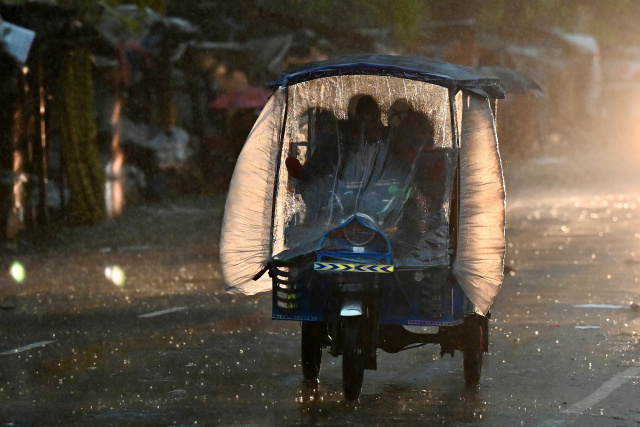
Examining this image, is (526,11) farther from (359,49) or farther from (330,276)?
(330,276)

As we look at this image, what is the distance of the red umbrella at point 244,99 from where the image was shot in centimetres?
2980

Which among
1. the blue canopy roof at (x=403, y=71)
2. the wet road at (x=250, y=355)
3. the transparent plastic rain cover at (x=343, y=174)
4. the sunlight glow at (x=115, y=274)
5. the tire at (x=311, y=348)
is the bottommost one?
the sunlight glow at (x=115, y=274)

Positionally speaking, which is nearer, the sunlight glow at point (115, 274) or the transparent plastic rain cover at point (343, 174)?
the transparent plastic rain cover at point (343, 174)

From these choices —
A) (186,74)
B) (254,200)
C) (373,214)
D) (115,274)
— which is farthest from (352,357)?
(186,74)

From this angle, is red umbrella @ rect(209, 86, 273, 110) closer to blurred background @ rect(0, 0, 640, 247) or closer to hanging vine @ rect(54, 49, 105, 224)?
blurred background @ rect(0, 0, 640, 247)

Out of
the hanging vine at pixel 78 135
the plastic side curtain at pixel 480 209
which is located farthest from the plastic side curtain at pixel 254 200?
the hanging vine at pixel 78 135

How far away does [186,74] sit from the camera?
3247 centimetres

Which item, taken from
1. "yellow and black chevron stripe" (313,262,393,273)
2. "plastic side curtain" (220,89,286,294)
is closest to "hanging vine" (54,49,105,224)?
"plastic side curtain" (220,89,286,294)

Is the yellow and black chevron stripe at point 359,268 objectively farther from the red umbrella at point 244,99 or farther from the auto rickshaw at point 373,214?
the red umbrella at point 244,99

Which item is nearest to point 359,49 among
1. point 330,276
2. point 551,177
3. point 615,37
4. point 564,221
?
point 551,177

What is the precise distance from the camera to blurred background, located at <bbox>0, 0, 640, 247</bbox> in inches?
803

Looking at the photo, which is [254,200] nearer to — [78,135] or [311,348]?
[311,348]

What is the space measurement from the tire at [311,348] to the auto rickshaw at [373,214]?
11 millimetres

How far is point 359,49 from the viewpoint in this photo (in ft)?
109
